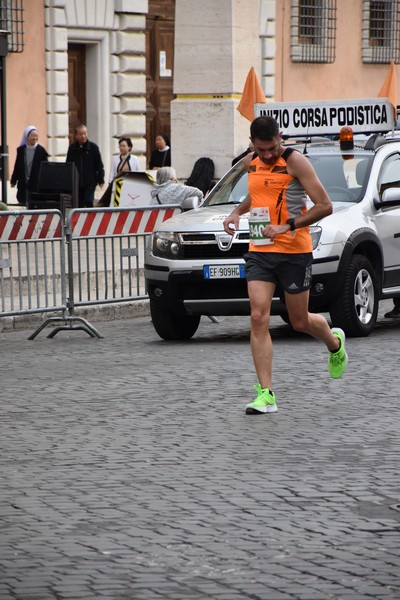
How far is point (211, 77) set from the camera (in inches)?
950

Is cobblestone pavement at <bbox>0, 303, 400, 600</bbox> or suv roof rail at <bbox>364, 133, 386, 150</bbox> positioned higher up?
suv roof rail at <bbox>364, 133, 386, 150</bbox>

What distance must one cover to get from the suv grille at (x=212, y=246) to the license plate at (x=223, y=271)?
0.11 meters

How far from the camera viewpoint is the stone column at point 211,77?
2381 centimetres

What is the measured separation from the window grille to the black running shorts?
18445 millimetres

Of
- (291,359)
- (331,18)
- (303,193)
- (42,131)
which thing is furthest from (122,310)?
(331,18)

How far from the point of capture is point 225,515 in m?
6.94

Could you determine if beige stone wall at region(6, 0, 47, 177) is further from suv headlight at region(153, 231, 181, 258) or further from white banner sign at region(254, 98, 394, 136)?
suv headlight at region(153, 231, 181, 258)

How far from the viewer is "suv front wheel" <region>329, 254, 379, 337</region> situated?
13.5 metres

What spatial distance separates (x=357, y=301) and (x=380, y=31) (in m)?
26.5

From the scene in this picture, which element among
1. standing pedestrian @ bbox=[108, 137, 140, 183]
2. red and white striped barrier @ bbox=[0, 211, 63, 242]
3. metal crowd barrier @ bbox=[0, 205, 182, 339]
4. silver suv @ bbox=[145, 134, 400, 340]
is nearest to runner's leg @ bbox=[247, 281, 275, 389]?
silver suv @ bbox=[145, 134, 400, 340]

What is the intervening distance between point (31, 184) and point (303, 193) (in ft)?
46.6

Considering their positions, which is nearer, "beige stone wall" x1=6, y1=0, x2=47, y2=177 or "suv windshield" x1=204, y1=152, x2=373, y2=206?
"suv windshield" x1=204, y1=152, x2=373, y2=206

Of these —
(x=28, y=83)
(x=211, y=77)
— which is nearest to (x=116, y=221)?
(x=211, y=77)

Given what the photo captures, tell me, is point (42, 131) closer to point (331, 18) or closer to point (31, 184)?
point (31, 184)
